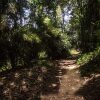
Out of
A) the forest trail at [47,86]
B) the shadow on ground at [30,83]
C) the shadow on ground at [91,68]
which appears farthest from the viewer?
the shadow on ground at [91,68]

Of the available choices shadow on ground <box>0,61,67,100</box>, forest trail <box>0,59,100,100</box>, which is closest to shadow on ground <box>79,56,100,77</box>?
forest trail <box>0,59,100,100</box>

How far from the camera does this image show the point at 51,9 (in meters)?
38.7

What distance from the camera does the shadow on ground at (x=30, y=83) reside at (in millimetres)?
10719

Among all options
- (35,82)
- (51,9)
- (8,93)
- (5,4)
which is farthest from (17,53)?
(51,9)

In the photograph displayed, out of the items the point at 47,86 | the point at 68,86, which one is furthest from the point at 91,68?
the point at 47,86

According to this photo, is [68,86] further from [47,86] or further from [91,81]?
[91,81]

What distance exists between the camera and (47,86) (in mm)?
11820

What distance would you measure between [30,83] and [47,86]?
0.99 m

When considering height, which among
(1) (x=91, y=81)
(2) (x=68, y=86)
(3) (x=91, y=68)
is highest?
(3) (x=91, y=68)

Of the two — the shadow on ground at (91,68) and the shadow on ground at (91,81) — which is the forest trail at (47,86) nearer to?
the shadow on ground at (91,81)

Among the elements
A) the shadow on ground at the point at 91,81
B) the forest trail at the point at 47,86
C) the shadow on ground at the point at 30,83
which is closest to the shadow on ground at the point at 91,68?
the shadow on ground at the point at 91,81

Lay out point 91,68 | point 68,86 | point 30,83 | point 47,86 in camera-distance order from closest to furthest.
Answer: point 68,86 → point 47,86 → point 30,83 → point 91,68

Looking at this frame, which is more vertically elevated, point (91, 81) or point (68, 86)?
point (91, 81)

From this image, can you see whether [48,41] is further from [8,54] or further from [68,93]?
[68,93]
